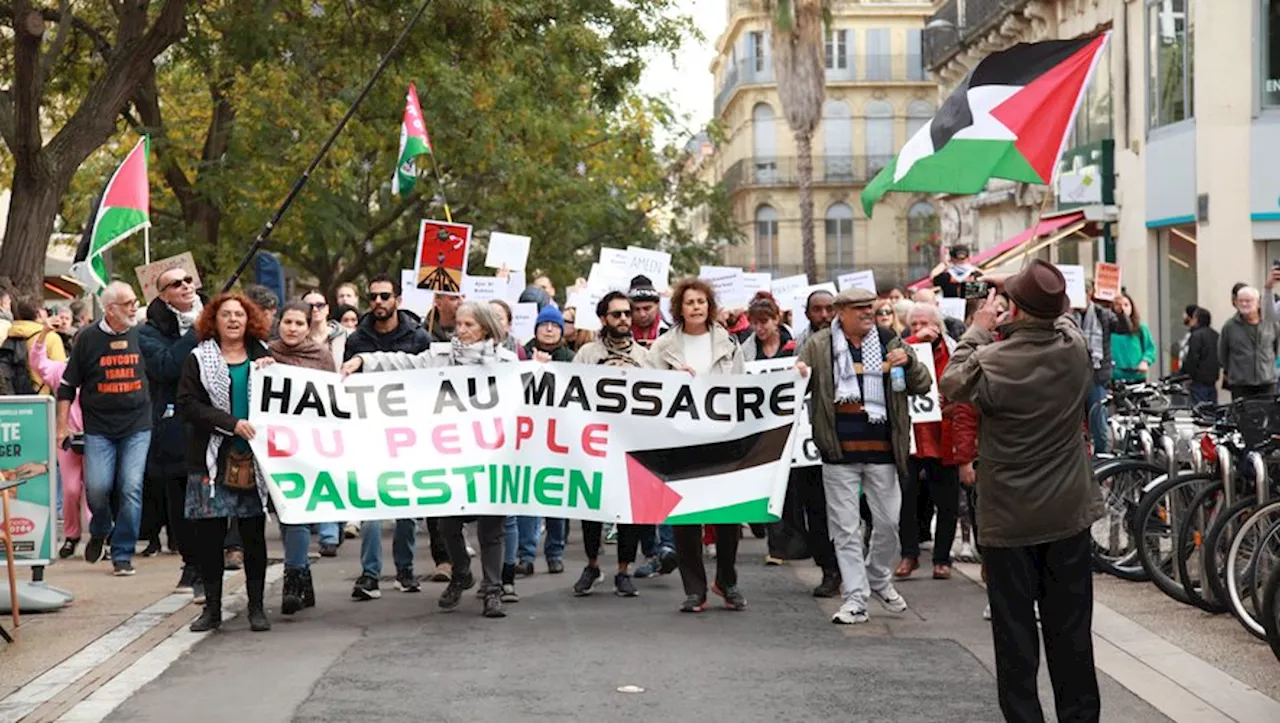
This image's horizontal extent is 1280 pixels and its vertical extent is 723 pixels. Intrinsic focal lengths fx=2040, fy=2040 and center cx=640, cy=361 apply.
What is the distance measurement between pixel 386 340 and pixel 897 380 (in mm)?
3218

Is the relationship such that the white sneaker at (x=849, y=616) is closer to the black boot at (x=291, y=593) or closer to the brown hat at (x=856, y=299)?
the brown hat at (x=856, y=299)

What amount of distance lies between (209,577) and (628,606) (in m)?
2.44

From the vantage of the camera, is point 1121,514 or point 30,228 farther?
point 30,228

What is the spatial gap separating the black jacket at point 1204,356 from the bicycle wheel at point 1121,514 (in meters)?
8.81

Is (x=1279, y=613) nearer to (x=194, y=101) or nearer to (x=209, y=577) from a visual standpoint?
(x=209, y=577)

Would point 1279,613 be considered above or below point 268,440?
below

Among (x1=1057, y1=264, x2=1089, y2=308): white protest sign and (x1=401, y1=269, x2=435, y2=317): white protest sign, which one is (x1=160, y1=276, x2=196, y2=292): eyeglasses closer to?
(x1=401, y1=269, x2=435, y2=317): white protest sign

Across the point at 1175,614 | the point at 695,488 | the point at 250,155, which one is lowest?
the point at 1175,614

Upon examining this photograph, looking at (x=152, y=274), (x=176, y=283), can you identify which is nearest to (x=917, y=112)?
(x=152, y=274)

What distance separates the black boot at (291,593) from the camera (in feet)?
37.0

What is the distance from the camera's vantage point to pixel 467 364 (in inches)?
460

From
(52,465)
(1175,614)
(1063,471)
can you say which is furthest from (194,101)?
(1063,471)

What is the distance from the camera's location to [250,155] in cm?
2858

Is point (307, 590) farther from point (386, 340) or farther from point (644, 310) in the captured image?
point (644, 310)
